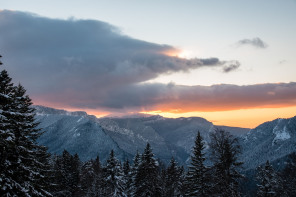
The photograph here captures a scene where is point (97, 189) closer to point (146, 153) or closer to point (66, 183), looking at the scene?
point (66, 183)

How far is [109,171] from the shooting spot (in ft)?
196

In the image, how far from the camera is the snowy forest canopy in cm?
2206

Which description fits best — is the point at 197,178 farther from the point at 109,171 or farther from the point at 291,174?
the point at 109,171

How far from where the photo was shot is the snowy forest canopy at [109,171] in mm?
22064

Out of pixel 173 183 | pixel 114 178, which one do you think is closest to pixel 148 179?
pixel 173 183

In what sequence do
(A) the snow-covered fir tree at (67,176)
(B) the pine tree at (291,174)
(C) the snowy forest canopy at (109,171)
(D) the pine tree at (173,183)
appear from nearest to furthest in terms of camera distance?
(C) the snowy forest canopy at (109,171) → (B) the pine tree at (291,174) → (D) the pine tree at (173,183) → (A) the snow-covered fir tree at (67,176)

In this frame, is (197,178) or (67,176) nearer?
(197,178)

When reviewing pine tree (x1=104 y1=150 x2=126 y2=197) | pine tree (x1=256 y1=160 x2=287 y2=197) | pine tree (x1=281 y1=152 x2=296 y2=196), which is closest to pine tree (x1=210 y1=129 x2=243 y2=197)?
pine tree (x1=281 y1=152 x2=296 y2=196)

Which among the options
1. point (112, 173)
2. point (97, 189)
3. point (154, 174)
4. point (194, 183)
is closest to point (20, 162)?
point (194, 183)

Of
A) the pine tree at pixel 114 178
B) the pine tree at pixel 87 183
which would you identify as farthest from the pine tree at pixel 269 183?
the pine tree at pixel 87 183

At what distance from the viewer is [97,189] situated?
65000 millimetres

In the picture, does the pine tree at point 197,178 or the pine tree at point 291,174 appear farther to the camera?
the pine tree at point 291,174

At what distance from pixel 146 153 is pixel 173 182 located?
926 cm

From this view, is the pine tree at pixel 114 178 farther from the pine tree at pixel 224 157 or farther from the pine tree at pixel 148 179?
the pine tree at pixel 224 157
